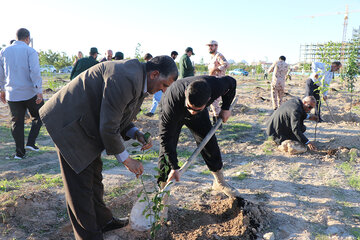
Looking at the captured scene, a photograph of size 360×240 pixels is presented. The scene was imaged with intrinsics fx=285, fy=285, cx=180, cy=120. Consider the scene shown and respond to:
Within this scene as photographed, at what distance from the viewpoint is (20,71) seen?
179 inches

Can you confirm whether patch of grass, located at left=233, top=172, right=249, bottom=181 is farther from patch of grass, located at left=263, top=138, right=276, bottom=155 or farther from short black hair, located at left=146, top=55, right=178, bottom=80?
short black hair, located at left=146, top=55, right=178, bottom=80

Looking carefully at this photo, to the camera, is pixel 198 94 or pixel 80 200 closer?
pixel 80 200

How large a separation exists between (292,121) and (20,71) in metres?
4.67

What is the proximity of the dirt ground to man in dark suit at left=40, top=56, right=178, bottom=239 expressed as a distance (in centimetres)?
54

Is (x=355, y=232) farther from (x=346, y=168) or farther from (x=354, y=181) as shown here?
(x=346, y=168)

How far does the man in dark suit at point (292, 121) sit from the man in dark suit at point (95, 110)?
368 cm

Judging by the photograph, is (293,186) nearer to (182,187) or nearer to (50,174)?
(182,187)

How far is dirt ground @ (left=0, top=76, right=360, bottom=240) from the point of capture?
112 inches

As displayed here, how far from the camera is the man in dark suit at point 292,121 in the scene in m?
5.04

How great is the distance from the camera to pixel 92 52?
20.2ft

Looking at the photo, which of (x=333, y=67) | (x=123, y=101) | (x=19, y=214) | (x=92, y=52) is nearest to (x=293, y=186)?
(x=123, y=101)

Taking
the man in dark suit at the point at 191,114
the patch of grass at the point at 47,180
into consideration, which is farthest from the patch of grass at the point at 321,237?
the patch of grass at the point at 47,180

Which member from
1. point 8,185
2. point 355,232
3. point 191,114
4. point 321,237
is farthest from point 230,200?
point 8,185

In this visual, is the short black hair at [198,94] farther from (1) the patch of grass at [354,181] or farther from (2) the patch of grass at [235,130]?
(2) the patch of grass at [235,130]
